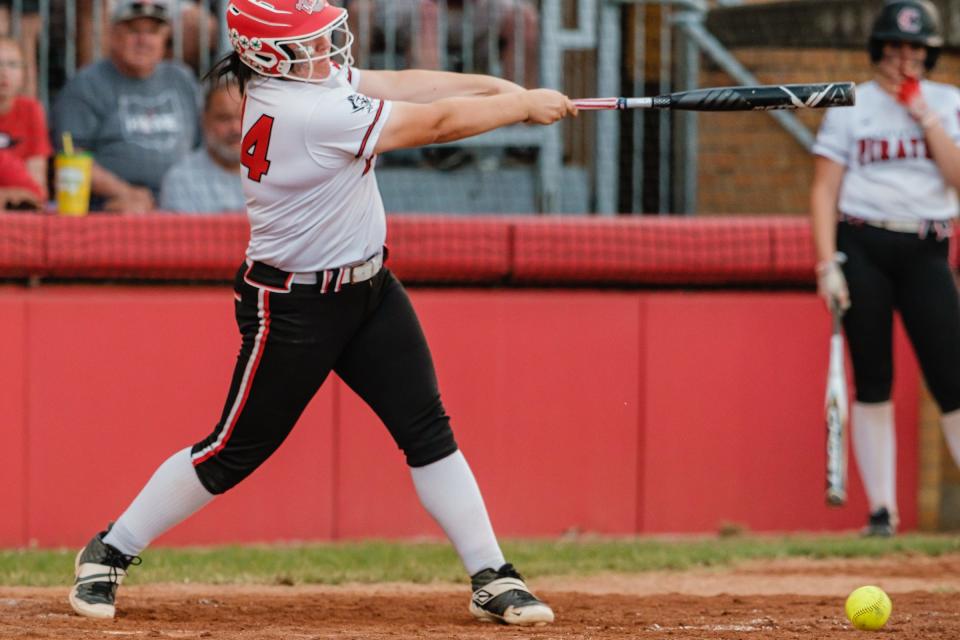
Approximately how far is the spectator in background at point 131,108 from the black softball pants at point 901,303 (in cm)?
332

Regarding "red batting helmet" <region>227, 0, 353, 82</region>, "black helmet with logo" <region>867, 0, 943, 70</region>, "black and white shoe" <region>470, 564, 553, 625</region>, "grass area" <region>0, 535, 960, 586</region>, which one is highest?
"black helmet with logo" <region>867, 0, 943, 70</region>

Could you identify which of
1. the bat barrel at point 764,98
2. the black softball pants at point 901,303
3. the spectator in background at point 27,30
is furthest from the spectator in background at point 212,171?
the bat barrel at point 764,98

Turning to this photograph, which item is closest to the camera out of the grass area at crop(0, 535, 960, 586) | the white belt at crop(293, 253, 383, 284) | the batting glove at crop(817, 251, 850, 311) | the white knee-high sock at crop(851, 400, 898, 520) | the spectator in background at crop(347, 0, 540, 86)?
the white belt at crop(293, 253, 383, 284)

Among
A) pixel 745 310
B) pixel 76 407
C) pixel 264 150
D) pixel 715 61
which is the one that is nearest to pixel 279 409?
pixel 264 150

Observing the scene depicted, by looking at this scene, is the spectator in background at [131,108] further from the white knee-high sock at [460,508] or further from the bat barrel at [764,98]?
the bat barrel at [764,98]

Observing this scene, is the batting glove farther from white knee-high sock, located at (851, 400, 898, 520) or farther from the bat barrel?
the bat barrel

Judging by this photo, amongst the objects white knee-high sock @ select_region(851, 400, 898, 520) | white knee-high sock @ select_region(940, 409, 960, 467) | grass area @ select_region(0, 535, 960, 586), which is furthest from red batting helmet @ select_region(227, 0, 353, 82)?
white knee-high sock @ select_region(940, 409, 960, 467)

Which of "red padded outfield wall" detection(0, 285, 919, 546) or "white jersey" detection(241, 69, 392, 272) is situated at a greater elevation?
"white jersey" detection(241, 69, 392, 272)

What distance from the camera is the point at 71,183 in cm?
716

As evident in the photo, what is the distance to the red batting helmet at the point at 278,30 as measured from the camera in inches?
170

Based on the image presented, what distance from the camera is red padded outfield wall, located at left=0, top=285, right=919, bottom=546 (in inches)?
273

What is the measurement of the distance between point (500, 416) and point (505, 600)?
2570 millimetres

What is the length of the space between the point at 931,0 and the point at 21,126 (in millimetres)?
4611

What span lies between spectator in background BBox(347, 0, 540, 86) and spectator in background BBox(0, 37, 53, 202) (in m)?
1.69
